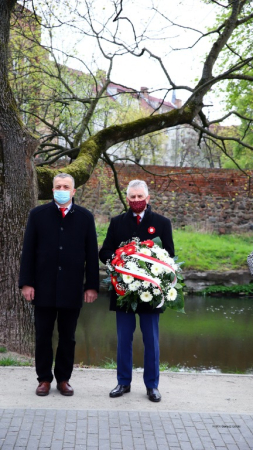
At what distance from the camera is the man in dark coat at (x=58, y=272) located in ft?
15.9

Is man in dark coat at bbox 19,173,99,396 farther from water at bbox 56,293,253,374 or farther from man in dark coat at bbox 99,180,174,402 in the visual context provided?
water at bbox 56,293,253,374

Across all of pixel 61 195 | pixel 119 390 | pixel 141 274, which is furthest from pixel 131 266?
pixel 119 390

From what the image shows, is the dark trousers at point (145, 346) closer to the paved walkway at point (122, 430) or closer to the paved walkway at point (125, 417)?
the paved walkway at point (125, 417)

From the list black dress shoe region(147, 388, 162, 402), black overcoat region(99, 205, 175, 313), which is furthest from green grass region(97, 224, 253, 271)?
black dress shoe region(147, 388, 162, 402)

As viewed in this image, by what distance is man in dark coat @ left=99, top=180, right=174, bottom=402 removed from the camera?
4.89 meters

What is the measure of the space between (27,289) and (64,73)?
40.6 ft

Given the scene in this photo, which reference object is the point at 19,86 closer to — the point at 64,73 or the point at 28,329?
the point at 64,73

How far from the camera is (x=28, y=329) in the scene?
6.89m

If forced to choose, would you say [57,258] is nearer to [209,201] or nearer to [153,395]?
[153,395]

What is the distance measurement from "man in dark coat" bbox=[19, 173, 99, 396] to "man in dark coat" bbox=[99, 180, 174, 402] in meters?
0.25

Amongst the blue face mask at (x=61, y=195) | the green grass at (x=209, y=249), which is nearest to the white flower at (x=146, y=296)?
the blue face mask at (x=61, y=195)

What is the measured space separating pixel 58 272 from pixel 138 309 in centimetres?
77

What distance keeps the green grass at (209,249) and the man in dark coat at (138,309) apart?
13.4 m

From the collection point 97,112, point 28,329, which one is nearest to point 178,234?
point 97,112
